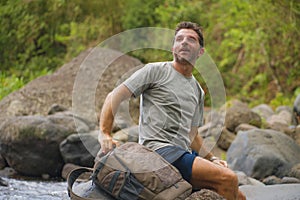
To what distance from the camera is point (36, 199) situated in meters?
5.18

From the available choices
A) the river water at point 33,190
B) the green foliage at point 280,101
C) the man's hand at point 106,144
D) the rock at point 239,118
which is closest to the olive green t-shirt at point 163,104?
the man's hand at point 106,144

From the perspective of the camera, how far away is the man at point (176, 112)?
3.55 meters

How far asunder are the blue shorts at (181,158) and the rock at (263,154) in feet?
11.1

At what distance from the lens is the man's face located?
3.86 meters

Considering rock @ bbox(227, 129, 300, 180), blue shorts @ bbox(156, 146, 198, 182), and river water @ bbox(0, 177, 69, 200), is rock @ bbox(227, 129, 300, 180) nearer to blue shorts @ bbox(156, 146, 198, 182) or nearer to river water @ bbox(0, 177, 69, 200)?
river water @ bbox(0, 177, 69, 200)

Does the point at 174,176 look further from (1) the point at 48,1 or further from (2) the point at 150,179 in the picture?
(1) the point at 48,1

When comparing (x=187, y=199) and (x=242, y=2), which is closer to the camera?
(x=187, y=199)

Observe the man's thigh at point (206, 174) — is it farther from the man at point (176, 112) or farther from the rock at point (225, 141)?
the rock at point (225, 141)

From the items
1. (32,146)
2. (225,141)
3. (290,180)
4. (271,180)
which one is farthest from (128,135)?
(290,180)

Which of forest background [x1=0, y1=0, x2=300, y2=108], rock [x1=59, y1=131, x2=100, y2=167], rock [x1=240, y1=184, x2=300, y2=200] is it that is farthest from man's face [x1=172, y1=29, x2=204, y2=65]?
forest background [x1=0, y1=0, x2=300, y2=108]

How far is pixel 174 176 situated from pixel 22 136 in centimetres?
455

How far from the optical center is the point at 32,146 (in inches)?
299

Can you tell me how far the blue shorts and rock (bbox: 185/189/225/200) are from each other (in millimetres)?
170

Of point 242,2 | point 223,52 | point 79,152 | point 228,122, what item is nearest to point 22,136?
point 79,152
